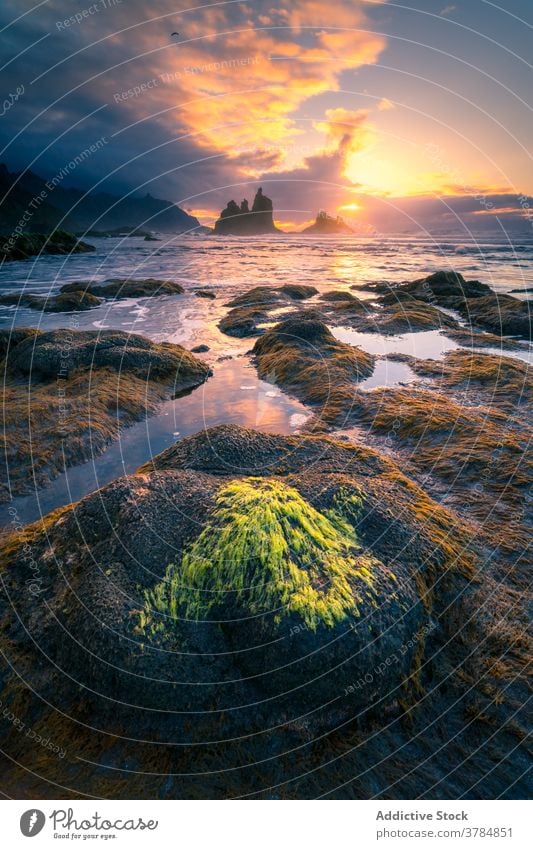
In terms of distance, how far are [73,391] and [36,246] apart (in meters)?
59.3

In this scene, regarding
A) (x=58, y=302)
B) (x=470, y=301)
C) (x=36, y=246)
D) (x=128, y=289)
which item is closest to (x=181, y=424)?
(x=58, y=302)

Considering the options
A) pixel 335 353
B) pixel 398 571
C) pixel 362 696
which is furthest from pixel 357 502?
pixel 335 353

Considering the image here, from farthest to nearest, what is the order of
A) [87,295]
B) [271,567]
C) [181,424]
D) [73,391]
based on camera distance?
1. [87,295]
2. [73,391]
3. [181,424]
4. [271,567]

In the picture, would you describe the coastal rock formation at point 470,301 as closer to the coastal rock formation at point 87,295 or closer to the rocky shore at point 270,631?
the rocky shore at point 270,631

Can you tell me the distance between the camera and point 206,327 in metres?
19.9

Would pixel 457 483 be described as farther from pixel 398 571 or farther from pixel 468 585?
pixel 398 571

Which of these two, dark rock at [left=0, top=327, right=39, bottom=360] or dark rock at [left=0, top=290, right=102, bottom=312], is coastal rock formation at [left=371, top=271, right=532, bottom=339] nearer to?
dark rock at [left=0, top=290, right=102, bottom=312]

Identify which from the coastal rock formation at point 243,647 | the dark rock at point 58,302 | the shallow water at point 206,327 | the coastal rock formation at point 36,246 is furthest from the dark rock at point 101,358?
the coastal rock formation at point 36,246

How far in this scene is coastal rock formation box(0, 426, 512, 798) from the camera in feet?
11.6

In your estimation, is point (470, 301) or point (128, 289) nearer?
point (470, 301)

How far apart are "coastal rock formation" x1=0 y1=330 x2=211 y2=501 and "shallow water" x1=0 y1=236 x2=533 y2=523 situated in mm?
475

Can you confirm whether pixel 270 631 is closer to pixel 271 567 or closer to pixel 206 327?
pixel 271 567

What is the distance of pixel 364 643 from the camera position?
3.99m

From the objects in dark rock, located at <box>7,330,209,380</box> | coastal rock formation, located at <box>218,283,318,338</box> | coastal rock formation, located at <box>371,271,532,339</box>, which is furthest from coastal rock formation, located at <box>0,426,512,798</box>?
coastal rock formation, located at <box>371,271,532,339</box>
